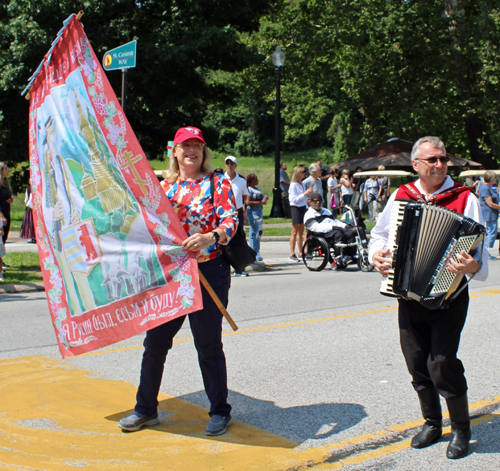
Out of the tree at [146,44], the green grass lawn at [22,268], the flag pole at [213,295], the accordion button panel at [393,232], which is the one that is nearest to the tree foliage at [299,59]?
the tree at [146,44]

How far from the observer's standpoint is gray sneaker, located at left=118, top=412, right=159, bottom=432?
4336 millimetres

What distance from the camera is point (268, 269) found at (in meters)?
13.5

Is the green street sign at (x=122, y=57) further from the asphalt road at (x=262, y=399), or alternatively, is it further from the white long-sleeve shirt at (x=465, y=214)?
the white long-sleeve shirt at (x=465, y=214)

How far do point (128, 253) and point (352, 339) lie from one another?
3.67m

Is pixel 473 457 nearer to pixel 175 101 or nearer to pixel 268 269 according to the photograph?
pixel 268 269

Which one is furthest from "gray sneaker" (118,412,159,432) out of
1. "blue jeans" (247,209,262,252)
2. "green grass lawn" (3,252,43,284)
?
"blue jeans" (247,209,262,252)

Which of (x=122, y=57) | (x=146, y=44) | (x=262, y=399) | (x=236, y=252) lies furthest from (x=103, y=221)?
(x=146, y=44)

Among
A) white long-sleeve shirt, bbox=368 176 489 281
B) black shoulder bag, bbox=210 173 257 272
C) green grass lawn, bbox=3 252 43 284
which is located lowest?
green grass lawn, bbox=3 252 43 284

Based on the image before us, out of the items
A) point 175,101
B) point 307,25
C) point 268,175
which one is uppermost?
point 307,25

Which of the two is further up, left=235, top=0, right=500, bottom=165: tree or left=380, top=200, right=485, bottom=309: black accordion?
left=235, top=0, right=500, bottom=165: tree

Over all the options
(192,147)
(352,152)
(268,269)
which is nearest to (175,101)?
(268,269)

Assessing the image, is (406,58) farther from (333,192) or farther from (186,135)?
(186,135)

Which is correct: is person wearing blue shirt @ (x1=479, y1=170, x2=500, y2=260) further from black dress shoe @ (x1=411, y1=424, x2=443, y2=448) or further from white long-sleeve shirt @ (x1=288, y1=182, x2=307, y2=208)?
black dress shoe @ (x1=411, y1=424, x2=443, y2=448)

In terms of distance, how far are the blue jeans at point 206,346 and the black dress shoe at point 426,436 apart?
3.98 ft
